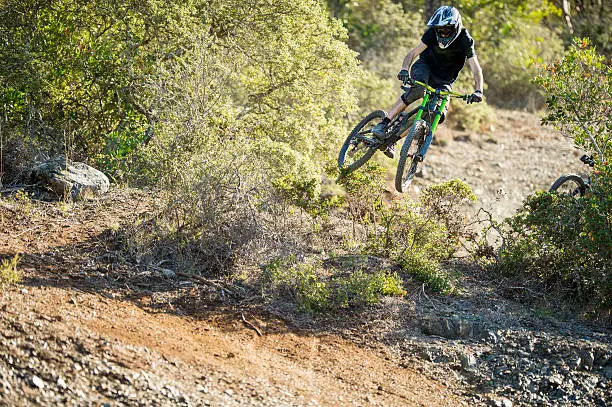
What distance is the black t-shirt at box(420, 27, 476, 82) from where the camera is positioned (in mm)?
9609

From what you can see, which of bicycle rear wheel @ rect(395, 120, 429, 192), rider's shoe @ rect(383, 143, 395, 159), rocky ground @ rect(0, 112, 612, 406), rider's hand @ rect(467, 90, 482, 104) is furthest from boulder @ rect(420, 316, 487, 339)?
rider's hand @ rect(467, 90, 482, 104)

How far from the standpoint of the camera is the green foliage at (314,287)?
8711 millimetres

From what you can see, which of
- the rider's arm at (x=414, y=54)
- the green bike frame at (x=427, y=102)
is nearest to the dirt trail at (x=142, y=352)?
the green bike frame at (x=427, y=102)

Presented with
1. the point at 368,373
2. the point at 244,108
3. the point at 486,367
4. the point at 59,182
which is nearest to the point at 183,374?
the point at 368,373

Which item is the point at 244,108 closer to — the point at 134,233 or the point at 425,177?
the point at 134,233

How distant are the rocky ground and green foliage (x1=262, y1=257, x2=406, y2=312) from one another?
5.8 inches

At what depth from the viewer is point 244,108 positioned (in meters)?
12.6

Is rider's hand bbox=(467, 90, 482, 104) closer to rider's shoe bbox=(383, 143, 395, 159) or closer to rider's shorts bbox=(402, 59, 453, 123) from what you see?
rider's shorts bbox=(402, 59, 453, 123)

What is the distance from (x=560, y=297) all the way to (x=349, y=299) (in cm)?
289

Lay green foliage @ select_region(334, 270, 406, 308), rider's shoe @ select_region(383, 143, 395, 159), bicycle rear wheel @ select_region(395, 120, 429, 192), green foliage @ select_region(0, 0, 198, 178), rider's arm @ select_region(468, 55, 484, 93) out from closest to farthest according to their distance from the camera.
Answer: green foliage @ select_region(334, 270, 406, 308) → bicycle rear wheel @ select_region(395, 120, 429, 192) → rider's arm @ select_region(468, 55, 484, 93) → rider's shoe @ select_region(383, 143, 395, 159) → green foliage @ select_region(0, 0, 198, 178)

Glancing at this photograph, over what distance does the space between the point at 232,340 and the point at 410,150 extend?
3336mm

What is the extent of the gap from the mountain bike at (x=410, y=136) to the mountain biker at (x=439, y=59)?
0.40ft

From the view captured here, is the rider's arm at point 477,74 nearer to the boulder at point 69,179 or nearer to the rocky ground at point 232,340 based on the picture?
the rocky ground at point 232,340

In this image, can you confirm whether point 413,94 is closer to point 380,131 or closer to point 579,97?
point 380,131
